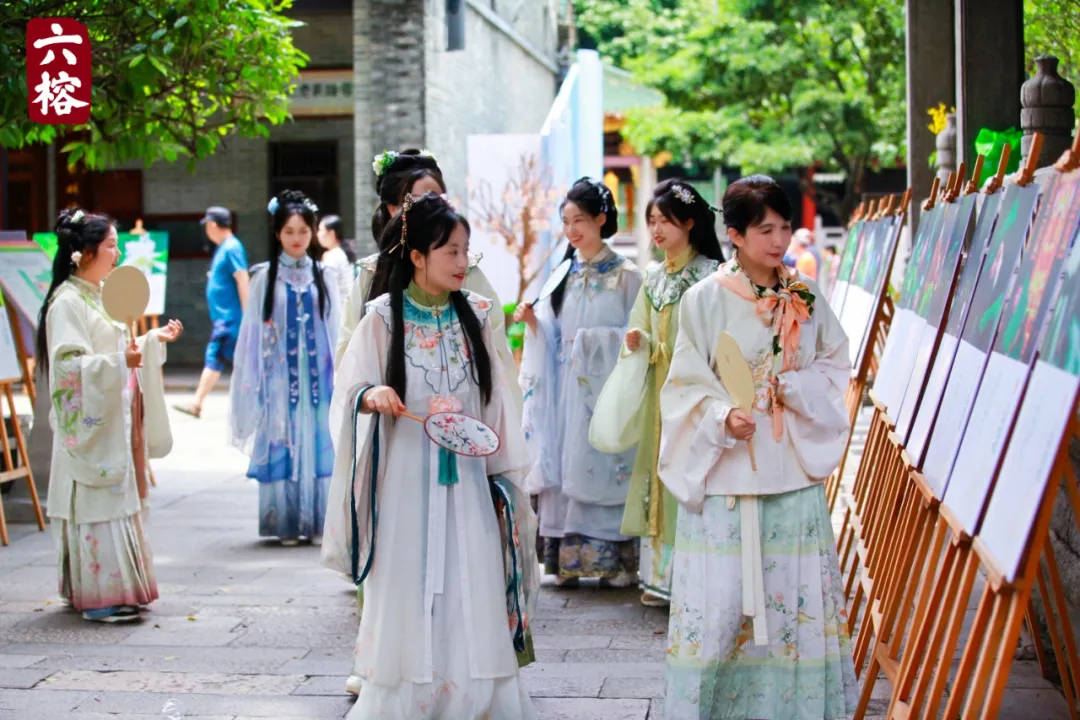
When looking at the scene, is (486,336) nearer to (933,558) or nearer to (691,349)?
(691,349)

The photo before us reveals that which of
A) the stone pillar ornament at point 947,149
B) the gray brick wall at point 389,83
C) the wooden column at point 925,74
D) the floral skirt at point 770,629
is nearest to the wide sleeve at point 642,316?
the floral skirt at point 770,629

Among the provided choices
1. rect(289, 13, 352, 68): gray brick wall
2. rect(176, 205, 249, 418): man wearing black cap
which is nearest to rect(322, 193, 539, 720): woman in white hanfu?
rect(176, 205, 249, 418): man wearing black cap

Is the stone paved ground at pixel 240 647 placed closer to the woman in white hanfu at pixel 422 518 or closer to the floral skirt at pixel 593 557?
the floral skirt at pixel 593 557

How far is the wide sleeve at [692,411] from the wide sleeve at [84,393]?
96.0 inches

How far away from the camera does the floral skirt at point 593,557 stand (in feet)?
19.3

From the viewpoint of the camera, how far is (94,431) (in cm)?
531

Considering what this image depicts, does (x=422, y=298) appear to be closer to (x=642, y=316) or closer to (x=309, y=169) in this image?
(x=642, y=316)

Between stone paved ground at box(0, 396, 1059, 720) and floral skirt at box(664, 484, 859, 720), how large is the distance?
14.8 inches

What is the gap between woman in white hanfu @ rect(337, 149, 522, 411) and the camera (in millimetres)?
4078

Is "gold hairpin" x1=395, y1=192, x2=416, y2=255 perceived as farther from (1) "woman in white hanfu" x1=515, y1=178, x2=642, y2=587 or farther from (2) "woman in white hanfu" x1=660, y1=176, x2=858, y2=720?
(1) "woman in white hanfu" x1=515, y1=178, x2=642, y2=587

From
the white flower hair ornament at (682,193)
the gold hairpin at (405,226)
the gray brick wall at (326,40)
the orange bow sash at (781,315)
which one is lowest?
the orange bow sash at (781,315)

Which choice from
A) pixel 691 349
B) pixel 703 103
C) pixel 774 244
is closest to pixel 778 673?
pixel 691 349

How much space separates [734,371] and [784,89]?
50.5 ft

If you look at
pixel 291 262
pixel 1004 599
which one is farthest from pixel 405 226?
pixel 291 262
